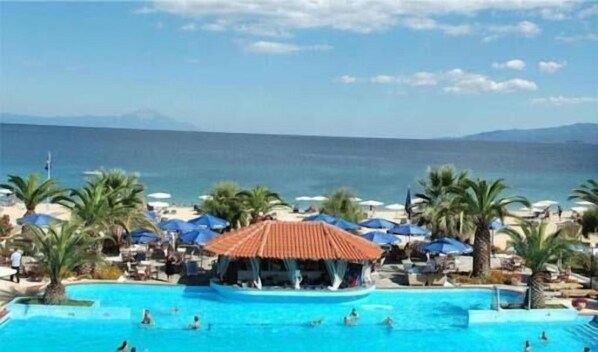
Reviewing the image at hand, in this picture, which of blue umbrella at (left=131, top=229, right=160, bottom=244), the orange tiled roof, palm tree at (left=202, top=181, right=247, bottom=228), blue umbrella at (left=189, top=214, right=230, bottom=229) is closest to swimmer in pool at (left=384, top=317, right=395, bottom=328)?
the orange tiled roof

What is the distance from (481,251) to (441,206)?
3043mm

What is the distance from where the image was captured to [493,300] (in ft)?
77.0

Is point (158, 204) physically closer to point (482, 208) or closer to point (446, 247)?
point (446, 247)

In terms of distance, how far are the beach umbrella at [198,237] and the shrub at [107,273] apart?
2.57 m

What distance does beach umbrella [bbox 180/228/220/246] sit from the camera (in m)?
26.0

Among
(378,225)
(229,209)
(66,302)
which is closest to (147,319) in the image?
(66,302)

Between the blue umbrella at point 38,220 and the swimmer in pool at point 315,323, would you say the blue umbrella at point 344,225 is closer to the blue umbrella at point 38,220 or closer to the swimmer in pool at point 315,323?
the swimmer in pool at point 315,323

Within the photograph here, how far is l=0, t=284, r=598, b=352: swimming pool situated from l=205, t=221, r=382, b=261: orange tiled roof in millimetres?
1487

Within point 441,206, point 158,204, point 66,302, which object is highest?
point 158,204

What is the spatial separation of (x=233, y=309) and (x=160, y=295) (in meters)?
2.64

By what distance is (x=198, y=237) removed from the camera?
26.2 metres

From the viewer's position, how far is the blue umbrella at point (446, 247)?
25359mm

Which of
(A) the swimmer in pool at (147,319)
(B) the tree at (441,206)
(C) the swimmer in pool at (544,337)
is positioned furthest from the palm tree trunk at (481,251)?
(A) the swimmer in pool at (147,319)

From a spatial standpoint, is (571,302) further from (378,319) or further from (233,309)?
(233,309)
